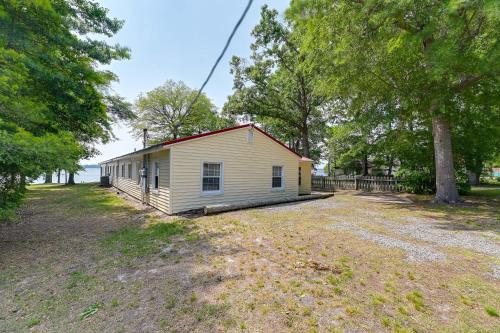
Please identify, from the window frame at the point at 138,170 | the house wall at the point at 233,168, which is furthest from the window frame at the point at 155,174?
the window frame at the point at 138,170

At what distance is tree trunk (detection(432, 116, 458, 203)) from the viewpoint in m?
9.77

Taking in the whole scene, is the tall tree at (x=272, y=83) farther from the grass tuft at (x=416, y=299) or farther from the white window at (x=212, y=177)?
the grass tuft at (x=416, y=299)

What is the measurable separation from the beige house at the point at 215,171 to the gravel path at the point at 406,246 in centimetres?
463

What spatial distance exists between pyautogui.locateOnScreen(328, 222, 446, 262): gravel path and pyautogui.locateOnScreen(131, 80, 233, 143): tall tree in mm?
23122

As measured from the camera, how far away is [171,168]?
307 inches

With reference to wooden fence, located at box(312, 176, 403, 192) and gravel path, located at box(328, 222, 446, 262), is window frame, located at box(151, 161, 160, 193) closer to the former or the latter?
gravel path, located at box(328, 222, 446, 262)

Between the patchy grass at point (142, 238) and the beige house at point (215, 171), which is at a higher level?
the beige house at point (215, 171)

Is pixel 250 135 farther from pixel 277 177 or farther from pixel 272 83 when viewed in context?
pixel 272 83

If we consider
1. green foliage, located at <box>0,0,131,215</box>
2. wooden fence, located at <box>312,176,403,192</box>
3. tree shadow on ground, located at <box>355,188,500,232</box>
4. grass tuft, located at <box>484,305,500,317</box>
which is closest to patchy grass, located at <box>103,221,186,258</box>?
green foliage, located at <box>0,0,131,215</box>

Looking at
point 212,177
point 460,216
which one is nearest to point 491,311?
point 460,216

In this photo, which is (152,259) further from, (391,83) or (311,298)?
(391,83)

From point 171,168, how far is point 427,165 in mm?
14658

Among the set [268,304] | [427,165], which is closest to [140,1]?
[268,304]

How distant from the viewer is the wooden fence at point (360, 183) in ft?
51.2
